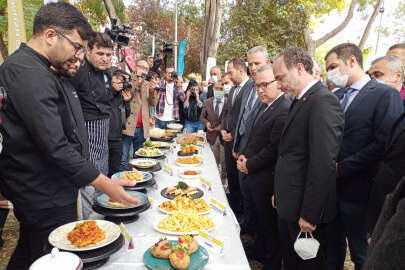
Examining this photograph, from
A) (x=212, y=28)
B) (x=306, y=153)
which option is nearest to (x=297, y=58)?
(x=306, y=153)

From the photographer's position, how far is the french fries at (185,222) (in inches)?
63.9

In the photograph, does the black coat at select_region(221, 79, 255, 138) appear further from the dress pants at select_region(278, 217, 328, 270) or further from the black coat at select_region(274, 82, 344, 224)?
the dress pants at select_region(278, 217, 328, 270)

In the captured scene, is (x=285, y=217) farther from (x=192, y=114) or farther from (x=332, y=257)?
(x=192, y=114)

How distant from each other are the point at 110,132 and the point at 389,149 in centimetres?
278

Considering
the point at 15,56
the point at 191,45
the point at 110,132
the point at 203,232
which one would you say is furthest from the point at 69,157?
the point at 191,45

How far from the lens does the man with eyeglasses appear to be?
2.63 meters

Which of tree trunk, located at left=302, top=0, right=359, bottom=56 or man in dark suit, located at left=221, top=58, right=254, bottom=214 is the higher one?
tree trunk, located at left=302, top=0, right=359, bottom=56

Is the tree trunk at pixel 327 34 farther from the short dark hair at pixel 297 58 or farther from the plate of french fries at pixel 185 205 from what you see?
the plate of french fries at pixel 185 205

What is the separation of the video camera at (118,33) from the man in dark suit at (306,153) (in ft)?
6.23

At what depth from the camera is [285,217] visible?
1961 millimetres

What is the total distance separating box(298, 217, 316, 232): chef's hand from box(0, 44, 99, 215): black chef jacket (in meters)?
1.36

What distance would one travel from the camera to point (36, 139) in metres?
1.33

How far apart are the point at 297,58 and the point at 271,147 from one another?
0.89m

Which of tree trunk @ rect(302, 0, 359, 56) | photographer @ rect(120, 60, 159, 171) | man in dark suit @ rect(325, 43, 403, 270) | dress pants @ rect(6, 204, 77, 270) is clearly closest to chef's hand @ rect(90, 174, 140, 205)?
dress pants @ rect(6, 204, 77, 270)
